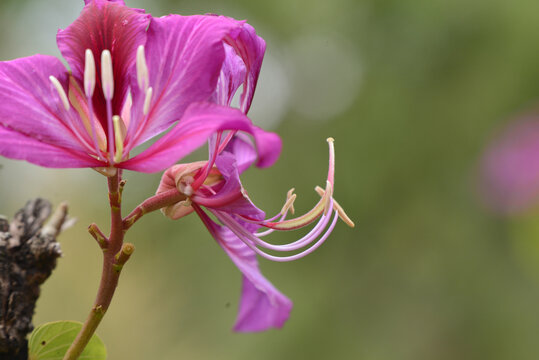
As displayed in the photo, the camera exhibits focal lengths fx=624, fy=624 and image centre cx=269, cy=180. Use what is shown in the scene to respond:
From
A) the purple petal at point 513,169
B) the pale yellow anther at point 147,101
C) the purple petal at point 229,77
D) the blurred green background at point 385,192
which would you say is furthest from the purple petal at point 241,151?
the blurred green background at point 385,192

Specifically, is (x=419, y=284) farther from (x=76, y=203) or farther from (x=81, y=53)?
(x=81, y=53)

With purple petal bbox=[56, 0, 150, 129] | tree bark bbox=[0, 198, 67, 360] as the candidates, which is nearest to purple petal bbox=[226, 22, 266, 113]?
purple petal bbox=[56, 0, 150, 129]

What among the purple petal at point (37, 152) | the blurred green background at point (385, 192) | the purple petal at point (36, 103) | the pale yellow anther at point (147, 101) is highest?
the pale yellow anther at point (147, 101)

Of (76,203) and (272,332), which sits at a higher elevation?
(272,332)

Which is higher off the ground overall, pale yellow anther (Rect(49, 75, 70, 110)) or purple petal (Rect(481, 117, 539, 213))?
pale yellow anther (Rect(49, 75, 70, 110))

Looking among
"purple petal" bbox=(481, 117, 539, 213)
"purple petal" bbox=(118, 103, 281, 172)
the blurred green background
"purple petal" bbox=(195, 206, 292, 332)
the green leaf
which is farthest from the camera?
the blurred green background

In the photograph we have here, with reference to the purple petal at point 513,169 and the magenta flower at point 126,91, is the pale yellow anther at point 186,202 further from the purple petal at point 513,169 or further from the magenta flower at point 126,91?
the purple petal at point 513,169

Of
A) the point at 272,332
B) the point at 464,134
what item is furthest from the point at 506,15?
the point at 272,332

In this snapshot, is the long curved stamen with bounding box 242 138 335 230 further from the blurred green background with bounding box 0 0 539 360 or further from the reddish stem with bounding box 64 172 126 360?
the blurred green background with bounding box 0 0 539 360
